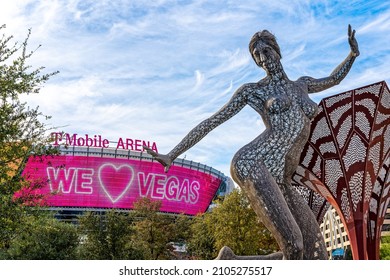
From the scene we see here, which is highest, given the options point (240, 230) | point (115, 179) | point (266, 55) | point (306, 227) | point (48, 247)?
point (115, 179)

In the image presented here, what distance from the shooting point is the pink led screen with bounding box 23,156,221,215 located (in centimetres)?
6462

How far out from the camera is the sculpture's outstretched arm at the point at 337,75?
9.65 meters

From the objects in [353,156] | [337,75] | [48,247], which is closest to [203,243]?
[48,247]

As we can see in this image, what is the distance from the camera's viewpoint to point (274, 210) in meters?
8.19

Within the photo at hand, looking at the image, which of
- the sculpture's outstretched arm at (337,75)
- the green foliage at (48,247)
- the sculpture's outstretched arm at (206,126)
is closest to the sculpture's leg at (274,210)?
the sculpture's outstretched arm at (206,126)

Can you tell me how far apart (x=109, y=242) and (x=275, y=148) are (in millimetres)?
21209

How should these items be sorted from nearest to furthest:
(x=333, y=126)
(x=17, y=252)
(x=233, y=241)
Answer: (x=333, y=126) → (x=17, y=252) → (x=233, y=241)

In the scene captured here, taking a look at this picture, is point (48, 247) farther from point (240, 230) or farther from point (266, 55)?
point (266, 55)

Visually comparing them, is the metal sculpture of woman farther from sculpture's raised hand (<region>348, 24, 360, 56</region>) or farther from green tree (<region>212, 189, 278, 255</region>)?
green tree (<region>212, 189, 278, 255</region>)

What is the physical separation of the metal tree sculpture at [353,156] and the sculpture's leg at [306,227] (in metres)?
2.34

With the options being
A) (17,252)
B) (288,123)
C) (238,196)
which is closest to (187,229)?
(238,196)

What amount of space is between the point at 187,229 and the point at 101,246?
1448cm

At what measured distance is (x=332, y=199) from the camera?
12031 millimetres

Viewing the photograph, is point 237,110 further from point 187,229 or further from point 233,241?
point 187,229
